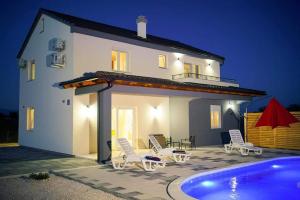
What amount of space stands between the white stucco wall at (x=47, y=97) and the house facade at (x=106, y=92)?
0.05 meters

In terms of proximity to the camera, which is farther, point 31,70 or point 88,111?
point 31,70

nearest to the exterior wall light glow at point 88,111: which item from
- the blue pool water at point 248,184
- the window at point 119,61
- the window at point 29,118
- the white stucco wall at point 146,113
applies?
the white stucco wall at point 146,113

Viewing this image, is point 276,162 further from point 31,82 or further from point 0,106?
point 0,106

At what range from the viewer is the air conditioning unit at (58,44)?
14570mm

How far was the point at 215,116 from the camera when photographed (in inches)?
761

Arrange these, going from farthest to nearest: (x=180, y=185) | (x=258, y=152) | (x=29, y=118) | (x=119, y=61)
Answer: (x=29, y=118)
(x=119, y=61)
(x=258, y=152)
(x=180, y=185)

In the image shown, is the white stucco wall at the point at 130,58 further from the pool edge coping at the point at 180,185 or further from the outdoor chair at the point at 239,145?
the pool edge coping at the point at 180,185

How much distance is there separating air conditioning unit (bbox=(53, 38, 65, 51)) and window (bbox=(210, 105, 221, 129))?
9.93 m

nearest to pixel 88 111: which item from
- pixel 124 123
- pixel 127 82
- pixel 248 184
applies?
pixel 124 123

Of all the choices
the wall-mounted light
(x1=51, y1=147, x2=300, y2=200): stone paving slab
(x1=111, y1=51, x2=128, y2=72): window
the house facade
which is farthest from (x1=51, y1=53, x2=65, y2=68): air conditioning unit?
(x1=51, y1=147, x2=300, y2=200): stone paving slab

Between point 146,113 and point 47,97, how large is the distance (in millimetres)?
5792

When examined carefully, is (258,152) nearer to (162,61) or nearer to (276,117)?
(276,117)

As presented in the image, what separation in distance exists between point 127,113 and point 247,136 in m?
7.61

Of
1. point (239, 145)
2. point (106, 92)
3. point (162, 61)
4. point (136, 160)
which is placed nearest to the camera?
point (136, 160)
